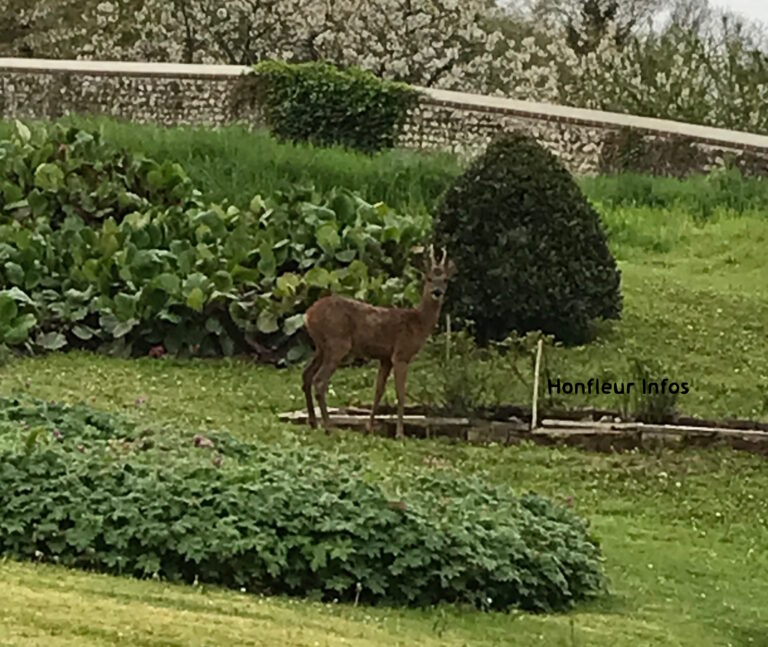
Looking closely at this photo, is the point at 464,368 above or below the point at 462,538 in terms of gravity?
below

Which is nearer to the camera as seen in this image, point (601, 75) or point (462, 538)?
point (462, 538)

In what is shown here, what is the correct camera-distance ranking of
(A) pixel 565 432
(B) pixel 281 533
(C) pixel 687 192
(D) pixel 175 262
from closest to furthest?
(B) pixel 281 533 → (A) pixel 565 432 → (D) pixel 175 262 → (C) pixel 687 192

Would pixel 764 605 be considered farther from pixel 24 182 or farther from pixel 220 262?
pixel 24 182

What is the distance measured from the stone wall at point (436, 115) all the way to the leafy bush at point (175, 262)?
25.4 ft

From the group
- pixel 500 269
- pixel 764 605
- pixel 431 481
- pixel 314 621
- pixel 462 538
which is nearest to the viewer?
pixel 314 621

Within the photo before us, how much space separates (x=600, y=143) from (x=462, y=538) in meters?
16.9

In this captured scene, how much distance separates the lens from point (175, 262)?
14.1m

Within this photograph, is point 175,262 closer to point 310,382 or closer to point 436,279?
point 310,382

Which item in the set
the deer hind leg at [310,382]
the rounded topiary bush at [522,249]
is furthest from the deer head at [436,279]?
the rounded topiary bush at [522,249]

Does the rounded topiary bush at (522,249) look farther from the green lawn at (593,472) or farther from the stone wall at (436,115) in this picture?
the stone wall at (436,115)

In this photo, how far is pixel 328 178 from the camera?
19.0 m

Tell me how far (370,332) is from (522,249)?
3.09 m

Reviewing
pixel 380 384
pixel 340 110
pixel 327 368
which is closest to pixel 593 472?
pixel 380 384

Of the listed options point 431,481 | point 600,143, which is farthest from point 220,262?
point 600,143
